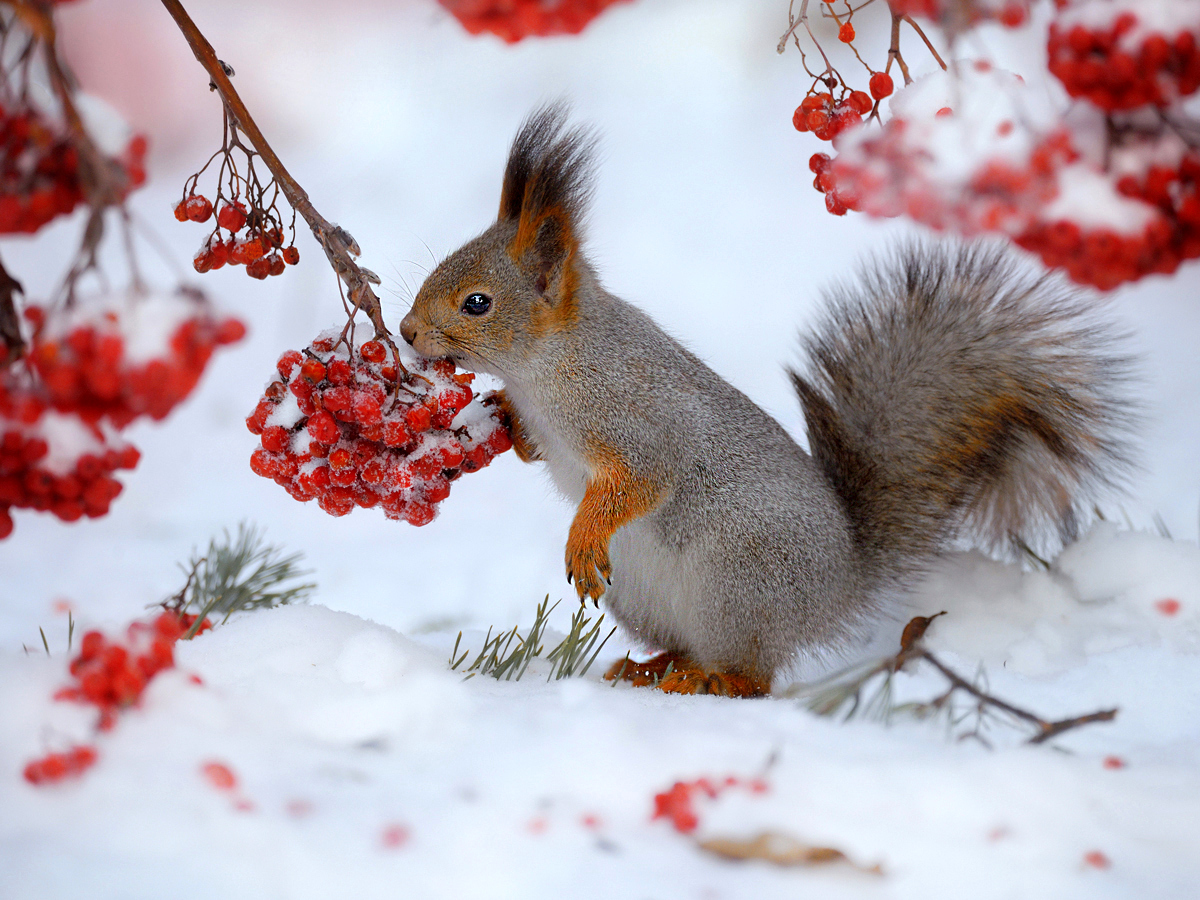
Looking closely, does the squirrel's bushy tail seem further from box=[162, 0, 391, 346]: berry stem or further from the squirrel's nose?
box=[162, 0, 391, 346]: berry stem

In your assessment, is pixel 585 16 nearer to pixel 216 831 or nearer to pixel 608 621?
pixel 216 831

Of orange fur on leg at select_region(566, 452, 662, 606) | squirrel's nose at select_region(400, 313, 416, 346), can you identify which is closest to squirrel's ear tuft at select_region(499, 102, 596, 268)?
squirrel's nose at select_region(400, 313, 416, 346)

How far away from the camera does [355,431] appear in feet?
2.78

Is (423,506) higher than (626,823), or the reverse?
(423,506)

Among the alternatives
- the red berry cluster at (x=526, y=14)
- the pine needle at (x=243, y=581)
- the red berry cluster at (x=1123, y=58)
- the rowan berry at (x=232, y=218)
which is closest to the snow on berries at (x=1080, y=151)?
the red berry cluster at (x=1123, y=58)

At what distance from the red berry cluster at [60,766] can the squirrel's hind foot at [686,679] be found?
21.2 inches

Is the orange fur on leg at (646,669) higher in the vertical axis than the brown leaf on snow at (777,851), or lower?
higher

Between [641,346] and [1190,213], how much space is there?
0.68 metres

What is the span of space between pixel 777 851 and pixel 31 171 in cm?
53

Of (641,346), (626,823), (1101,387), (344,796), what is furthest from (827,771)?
(1101,387)

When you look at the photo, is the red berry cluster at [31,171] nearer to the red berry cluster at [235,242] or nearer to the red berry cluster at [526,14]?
the red berry cluster at [526,14]

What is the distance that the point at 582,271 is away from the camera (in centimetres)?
115

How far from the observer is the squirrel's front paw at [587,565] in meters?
1.00

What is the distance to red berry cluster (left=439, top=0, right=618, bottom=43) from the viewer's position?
1.62 ft
